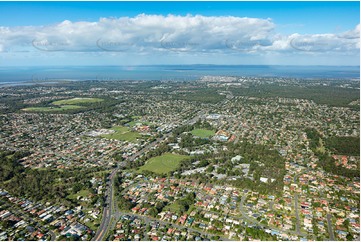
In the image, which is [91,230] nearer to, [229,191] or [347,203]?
[229,191]

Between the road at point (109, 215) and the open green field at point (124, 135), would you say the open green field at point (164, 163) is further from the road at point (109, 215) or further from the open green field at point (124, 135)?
the open green field at point (124, 135)

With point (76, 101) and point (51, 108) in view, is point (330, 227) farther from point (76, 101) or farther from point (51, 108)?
point (76, 101)

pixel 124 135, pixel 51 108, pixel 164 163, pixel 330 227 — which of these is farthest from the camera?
pixel 51 108

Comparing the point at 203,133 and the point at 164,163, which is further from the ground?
the point at 203,133

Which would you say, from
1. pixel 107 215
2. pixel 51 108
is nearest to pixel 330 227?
pixel 107 215

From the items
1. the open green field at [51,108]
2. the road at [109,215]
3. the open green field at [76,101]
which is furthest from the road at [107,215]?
the open green field at [76,101]

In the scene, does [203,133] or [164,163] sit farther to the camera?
[203,133]

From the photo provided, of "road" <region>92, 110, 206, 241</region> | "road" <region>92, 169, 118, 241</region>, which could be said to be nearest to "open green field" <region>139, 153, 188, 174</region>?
"road" <region>92, 110, 206, 241</region>

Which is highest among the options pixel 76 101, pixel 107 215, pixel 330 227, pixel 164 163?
pixel 76 101

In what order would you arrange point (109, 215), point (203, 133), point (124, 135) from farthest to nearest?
1. point (203, 133)
2. point (124, 135)
3. point (109, 215)
